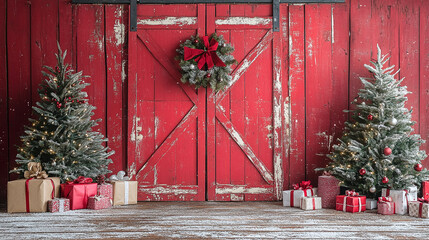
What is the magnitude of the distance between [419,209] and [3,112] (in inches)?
190

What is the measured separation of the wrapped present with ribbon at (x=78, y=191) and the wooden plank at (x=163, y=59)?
156 cm

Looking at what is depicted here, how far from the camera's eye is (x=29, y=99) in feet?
15.2

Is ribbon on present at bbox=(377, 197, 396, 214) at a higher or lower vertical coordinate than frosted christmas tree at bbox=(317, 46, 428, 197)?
lower

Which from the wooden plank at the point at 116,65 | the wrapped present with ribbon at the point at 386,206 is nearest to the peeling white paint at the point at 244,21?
the wooden plank at the point at 116,65

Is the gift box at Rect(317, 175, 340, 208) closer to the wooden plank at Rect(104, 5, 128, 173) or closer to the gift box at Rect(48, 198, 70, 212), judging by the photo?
the wooden plank at Rect(104, 5, 128, 173)

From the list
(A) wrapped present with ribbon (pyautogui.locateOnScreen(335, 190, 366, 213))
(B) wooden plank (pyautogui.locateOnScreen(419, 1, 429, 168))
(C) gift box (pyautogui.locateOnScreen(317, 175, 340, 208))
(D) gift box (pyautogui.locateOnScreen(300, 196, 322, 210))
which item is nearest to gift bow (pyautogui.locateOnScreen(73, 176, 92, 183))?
(D) gift box (pyautogui.locateOnScreen(300, 196, 322, 210))

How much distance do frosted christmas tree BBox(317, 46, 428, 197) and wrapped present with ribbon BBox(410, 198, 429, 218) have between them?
294 mm

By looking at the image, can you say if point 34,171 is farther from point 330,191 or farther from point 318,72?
point 318,72

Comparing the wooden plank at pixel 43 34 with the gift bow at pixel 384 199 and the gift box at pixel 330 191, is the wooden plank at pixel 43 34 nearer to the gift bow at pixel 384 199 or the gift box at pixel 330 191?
the gift box at pixel 330 191

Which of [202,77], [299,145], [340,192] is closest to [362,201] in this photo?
[340,192]

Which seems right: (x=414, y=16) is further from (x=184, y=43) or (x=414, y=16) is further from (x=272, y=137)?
(x=184, y=43)

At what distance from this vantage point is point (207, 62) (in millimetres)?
4422

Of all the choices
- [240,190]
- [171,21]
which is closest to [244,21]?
[171,21]

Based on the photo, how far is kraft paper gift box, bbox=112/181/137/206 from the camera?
4195mm
